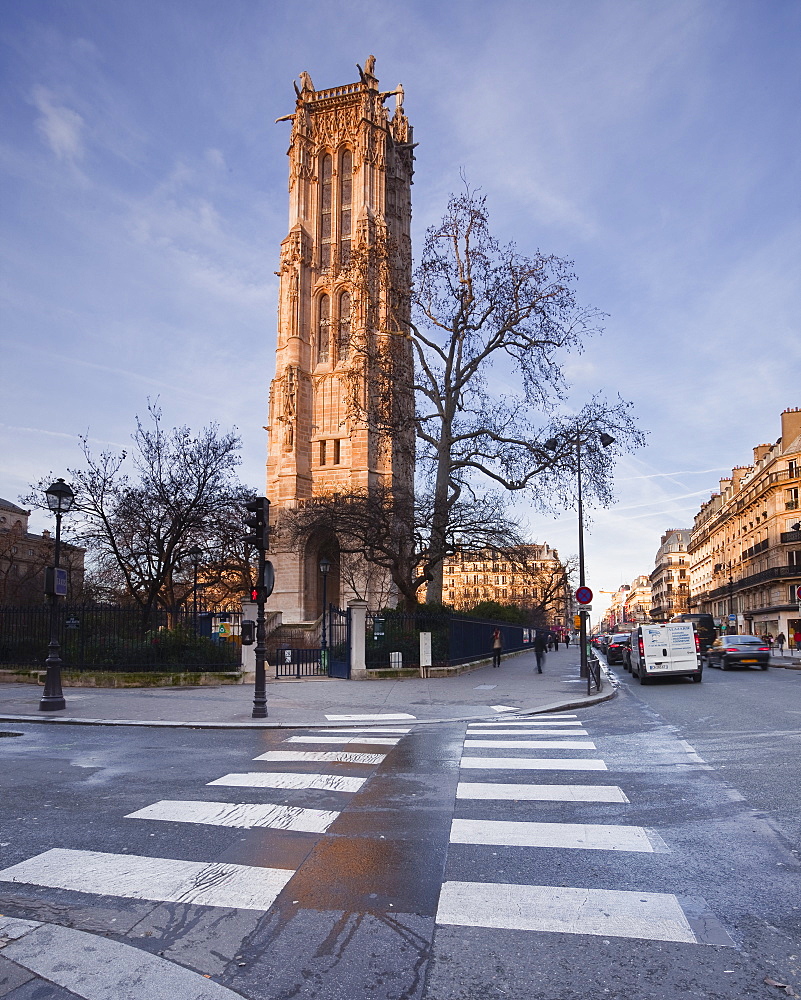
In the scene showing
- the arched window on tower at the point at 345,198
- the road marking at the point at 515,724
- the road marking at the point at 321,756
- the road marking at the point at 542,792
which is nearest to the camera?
the road marking at the point at 542,792

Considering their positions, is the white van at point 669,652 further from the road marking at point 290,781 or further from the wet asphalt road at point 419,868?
the road marking at point 290,781

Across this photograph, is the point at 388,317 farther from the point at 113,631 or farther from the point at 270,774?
the point at 270,774

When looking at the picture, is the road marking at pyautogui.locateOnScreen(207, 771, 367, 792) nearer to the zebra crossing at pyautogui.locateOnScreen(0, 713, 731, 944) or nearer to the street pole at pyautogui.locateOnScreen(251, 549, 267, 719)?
the zebra crossing at pyautogui.locateOnScreen(0, 713, 731, 944)

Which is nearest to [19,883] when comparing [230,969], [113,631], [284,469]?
[230,969]

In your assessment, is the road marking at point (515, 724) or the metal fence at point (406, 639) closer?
the road marking at point (515, 724)

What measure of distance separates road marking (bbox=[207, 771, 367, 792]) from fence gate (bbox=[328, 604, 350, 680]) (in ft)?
48.1

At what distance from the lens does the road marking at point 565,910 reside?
3.98 metres

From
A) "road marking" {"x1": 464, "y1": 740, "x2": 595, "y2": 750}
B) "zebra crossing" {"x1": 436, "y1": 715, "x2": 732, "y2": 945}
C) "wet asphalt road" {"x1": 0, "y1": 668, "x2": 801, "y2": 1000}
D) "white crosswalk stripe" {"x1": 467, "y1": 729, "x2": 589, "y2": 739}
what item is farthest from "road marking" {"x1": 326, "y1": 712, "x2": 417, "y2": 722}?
"zebra crossing" {"x1": 436, "y1": 715, "x2": 732, "y2": 945}

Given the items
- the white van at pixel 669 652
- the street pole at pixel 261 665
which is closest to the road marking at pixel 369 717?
the street pole at pixel 261 665

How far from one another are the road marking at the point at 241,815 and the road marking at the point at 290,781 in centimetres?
82

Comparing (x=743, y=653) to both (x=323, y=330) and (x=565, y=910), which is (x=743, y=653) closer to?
(x=565, y=910)

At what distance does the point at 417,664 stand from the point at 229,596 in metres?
25.6

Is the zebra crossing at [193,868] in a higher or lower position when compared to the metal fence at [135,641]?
lower

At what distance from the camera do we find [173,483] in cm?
3281
